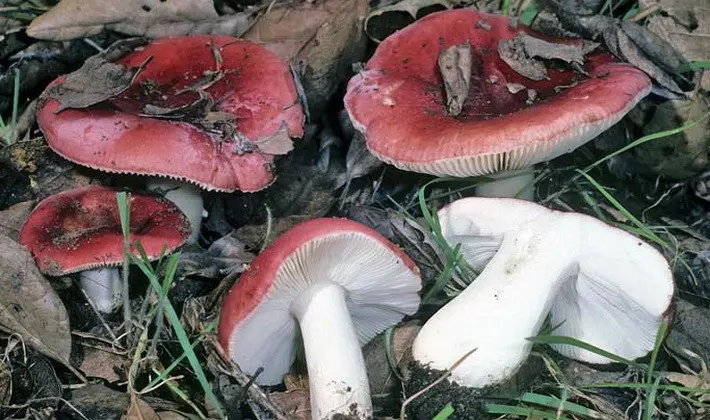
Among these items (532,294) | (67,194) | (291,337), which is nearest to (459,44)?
(532,294)

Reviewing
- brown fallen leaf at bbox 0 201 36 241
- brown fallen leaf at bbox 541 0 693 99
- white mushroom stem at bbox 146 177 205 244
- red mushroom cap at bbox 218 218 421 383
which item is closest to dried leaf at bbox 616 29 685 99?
brown fallen leaf at bbox 541 0 693 99

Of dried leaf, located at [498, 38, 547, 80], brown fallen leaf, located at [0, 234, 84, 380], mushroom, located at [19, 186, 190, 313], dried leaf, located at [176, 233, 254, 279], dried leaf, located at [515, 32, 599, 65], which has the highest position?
dried leaf, located at [515, 32, 599, 65]

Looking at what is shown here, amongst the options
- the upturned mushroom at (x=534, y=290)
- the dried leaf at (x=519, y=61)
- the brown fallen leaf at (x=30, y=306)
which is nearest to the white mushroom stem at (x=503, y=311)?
the upturned mushroom at (x=534, y=290)

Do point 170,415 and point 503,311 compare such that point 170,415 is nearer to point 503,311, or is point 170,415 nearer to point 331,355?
point 331,355

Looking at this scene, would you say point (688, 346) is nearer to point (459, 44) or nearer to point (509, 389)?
point (509, 389)

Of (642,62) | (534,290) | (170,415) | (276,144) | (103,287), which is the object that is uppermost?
(642,62)

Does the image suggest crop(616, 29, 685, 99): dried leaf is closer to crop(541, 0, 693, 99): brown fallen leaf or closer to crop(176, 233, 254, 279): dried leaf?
crop(541, 0, 693, 99): brown fallen leaf

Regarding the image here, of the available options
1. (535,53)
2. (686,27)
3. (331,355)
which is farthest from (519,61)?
(331,355)
